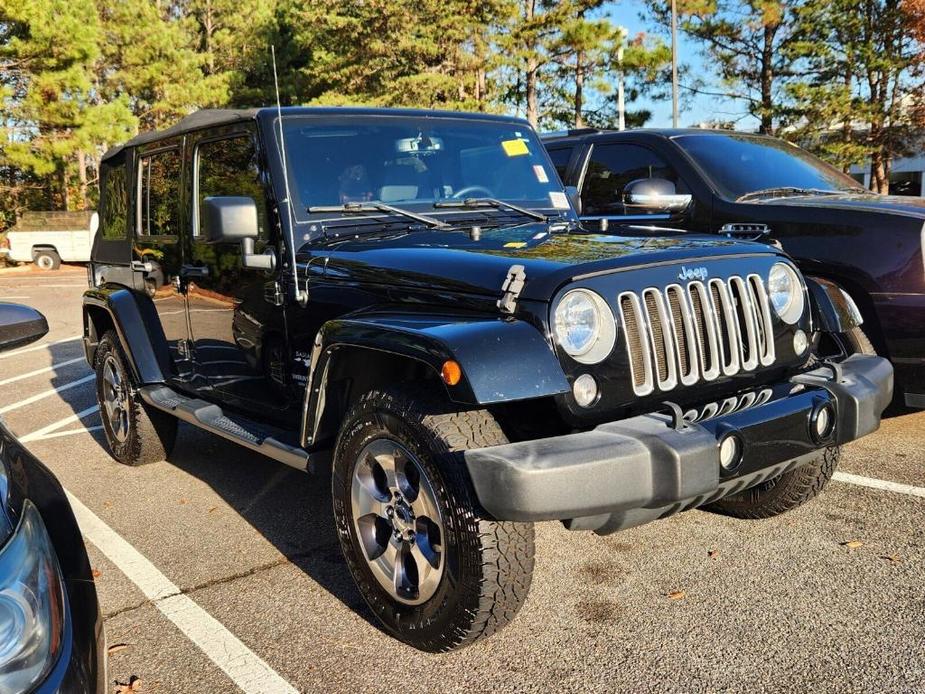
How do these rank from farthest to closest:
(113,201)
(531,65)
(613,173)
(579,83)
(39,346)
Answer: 1. (579,83)
2. (531,65)
3. (39,346)
4. (613,173)
5. (113,201)

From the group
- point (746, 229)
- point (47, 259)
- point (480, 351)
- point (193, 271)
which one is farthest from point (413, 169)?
point (47, 259)

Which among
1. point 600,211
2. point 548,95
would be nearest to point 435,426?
point 600,211

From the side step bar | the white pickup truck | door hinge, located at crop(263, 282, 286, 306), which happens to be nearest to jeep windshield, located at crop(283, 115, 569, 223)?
door hinge, located at crop(263, 282, 286, 306)

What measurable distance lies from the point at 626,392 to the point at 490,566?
73 centimetres

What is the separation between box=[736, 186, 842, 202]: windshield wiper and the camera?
5846mm

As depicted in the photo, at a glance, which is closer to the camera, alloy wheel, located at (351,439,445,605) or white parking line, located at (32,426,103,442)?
alloy wheel, located at (351,439,445,605)

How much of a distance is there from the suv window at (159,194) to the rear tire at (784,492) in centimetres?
327

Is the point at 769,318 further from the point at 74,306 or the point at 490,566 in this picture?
the point at 74,306

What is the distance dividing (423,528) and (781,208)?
12.0 ft

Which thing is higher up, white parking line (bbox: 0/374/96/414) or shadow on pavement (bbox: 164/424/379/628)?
shadow on pavement (bbox: 164/424/379/628)

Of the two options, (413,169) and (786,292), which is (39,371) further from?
(786,292)

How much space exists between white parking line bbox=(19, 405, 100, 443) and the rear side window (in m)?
1.40

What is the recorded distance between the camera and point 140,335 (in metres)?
4.98

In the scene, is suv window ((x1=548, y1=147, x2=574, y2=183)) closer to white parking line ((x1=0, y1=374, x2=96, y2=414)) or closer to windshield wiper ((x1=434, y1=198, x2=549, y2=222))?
windshield wiper ((x1=434, y1=198, x2=549, y2=222))
